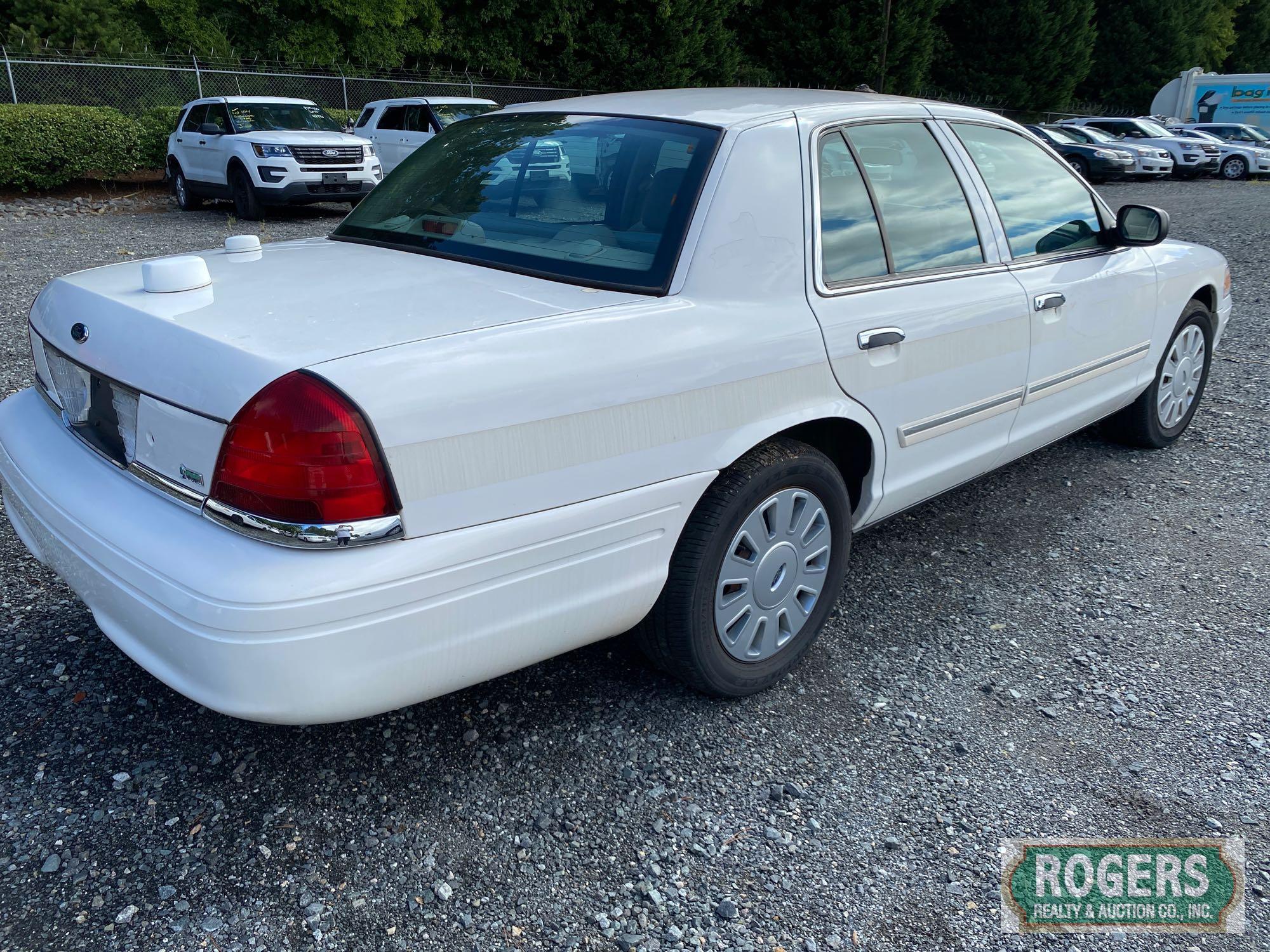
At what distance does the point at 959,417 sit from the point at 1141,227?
4.87ft

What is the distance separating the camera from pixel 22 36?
19953mm

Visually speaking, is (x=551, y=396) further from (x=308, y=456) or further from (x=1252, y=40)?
(x=1252, y=40)

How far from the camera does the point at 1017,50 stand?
3619cm

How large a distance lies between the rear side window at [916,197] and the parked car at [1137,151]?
23.6 meters

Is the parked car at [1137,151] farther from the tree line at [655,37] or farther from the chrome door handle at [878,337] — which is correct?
the chrome door handle at [878,337]

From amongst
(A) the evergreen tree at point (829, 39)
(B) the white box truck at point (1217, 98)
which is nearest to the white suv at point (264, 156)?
(A) the evergreen tree at point (829, 39)

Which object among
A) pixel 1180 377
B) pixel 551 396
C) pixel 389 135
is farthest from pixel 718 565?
pixel 389 135

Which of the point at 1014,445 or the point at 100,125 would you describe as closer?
the point at 1014,445

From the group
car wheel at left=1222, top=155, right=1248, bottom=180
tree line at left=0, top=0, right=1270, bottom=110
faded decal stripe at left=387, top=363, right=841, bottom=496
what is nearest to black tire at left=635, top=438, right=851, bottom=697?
faded decal stripe at left=387, top=363, right=841, bottom=496

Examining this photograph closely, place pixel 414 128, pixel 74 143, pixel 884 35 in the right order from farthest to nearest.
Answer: pixel 884 35
pixel 414 128
pixel 74 143

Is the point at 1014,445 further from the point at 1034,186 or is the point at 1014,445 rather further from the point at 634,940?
the point at 634,940

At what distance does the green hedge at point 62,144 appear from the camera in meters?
15.3

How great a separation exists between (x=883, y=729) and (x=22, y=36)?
23284 millimetres

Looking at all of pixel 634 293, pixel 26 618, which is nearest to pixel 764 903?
pixel 634 293
